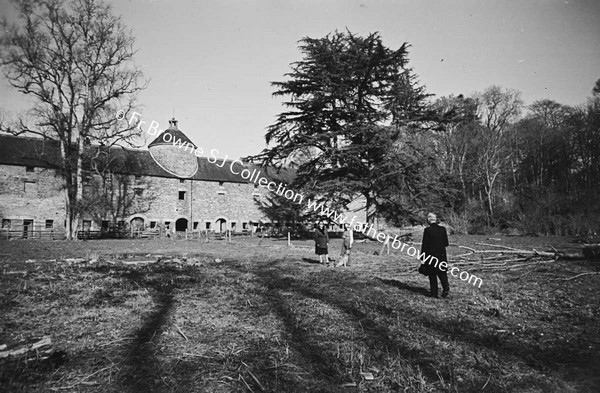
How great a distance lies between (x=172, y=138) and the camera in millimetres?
34188

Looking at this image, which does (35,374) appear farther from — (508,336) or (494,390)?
(508,336)

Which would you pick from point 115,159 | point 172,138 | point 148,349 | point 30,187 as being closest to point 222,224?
point 172,138

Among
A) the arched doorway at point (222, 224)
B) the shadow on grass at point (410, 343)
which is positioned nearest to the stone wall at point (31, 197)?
the arched doorway at point (222, 224)

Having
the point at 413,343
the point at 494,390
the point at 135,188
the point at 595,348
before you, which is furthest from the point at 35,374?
the point at 135,188

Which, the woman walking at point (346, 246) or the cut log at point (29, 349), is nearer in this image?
the cut log at point (29, 349)

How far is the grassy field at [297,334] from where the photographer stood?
9.57 ft

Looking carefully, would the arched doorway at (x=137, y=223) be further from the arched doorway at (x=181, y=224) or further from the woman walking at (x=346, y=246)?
the woman walking at (x=346, y=246)

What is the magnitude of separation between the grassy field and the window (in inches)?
1025

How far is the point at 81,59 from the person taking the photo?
22.6 metres

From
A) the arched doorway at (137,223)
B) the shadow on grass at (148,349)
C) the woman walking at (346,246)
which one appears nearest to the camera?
the shadow on grass at (148,349)

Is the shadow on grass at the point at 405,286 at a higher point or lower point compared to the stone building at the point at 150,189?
lower

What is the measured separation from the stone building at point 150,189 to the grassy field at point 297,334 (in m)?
25.1

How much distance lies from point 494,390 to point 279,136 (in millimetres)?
20083

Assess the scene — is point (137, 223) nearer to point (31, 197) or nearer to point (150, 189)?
point (150, 189)
